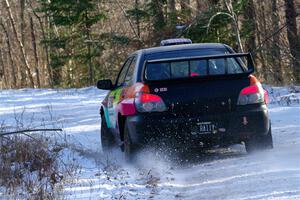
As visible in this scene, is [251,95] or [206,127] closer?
[206,127]

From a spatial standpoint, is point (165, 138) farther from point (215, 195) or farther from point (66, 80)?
point (66, 80)

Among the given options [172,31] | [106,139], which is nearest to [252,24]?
[172,31]

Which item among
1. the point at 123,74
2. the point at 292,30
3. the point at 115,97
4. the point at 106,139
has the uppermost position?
the point at 123,74

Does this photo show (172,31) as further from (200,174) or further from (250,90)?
(200,174)

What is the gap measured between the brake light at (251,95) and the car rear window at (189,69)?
320mm

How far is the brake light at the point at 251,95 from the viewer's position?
27.5 feet

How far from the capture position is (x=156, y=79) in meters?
8.46

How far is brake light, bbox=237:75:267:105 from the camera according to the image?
8383 mm

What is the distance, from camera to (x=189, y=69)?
8.54 m

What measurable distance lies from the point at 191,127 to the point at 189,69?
0.80 metres

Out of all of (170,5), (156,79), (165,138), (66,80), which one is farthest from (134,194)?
(66,80)

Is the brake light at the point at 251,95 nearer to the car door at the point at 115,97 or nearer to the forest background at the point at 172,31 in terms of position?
the car door at the point at 115,97

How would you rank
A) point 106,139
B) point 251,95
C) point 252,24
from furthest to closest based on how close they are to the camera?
1. point 252,24
2. point 106,139
3. point 251,95

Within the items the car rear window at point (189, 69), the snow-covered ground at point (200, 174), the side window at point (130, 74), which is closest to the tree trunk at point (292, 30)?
the snow-covered ground at point (200, 174)
